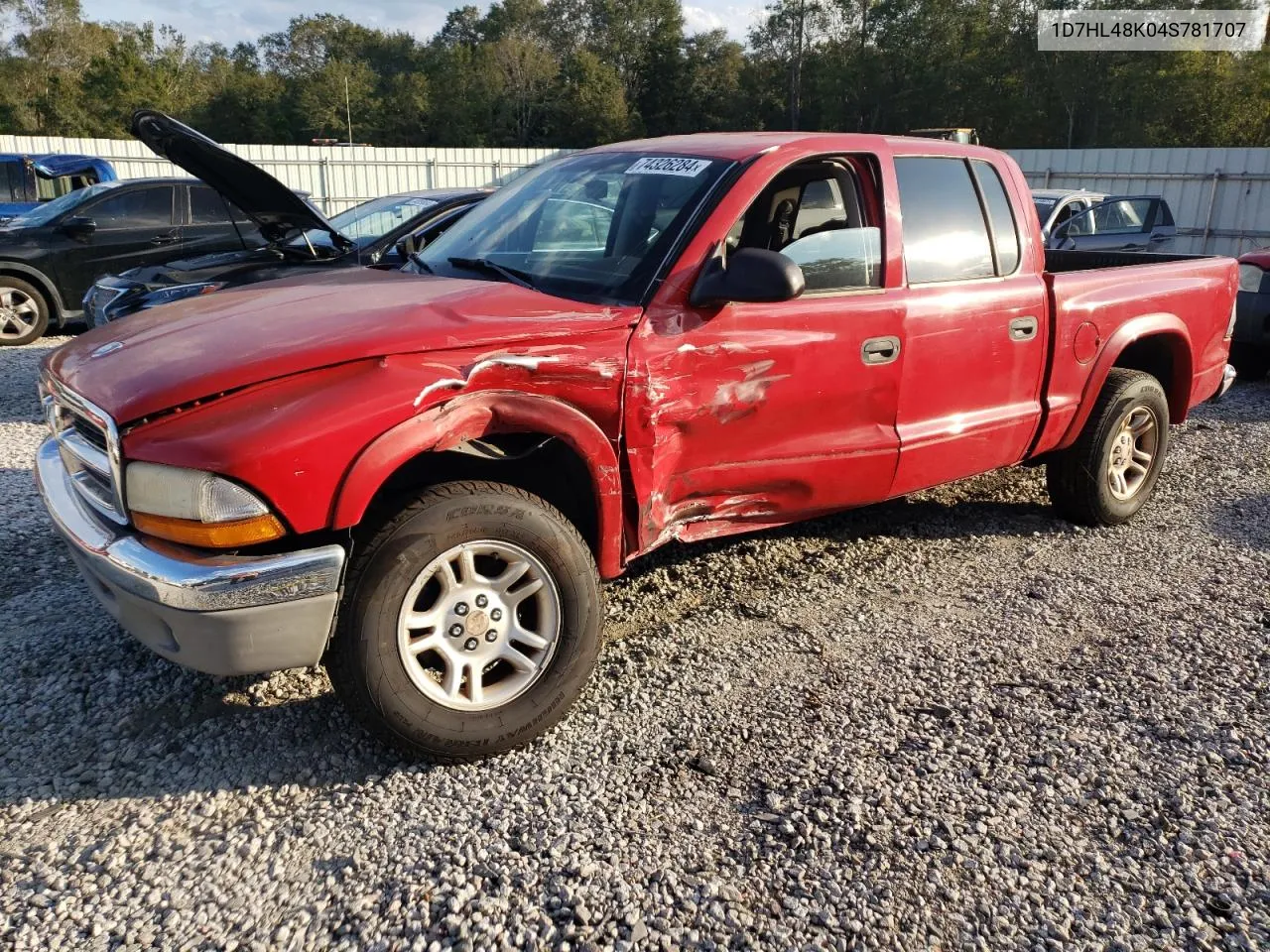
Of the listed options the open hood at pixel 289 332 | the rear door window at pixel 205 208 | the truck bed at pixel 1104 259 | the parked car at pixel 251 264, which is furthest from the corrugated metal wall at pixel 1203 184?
the open hood at pixel 289 332

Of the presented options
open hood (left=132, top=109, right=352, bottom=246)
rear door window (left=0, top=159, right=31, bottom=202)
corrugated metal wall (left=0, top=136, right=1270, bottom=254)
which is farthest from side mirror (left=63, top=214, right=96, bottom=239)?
corrugated metal wall (left=0, top=136, right=1270, bottom=254)

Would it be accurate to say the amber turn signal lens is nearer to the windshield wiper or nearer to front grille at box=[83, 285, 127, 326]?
the windshield wiper

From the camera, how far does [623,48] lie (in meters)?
76.1

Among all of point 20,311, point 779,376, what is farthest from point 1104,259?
point 20,311

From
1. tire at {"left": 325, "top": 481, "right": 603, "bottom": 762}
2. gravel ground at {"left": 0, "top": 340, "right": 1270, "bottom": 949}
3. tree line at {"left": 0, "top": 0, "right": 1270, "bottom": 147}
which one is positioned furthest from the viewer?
tree line at {"left": 0, "top": 0, "right": 1270, "bottom": 147}

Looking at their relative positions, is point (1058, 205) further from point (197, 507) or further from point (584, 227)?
point (197, 507)

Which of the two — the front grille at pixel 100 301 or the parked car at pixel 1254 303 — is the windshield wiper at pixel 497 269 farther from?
the parked car at pixel 1254 303

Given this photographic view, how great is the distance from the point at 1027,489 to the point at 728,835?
382 centimetres

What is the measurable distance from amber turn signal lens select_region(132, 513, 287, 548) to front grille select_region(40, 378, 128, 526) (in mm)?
182

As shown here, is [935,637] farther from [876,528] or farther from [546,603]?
[546,603]

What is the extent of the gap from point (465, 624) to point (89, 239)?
30.7ft

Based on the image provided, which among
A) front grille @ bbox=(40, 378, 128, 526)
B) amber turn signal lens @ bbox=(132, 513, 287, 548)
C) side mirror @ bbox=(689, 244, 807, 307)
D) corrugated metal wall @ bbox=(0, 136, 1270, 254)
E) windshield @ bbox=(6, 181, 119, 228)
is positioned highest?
corrugated metal wall @ bbox=(0, 136, 1270, 254)

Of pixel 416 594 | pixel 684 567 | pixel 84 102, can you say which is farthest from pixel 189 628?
pixel 84 102

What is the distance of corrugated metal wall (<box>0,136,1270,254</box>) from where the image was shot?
18562mm
